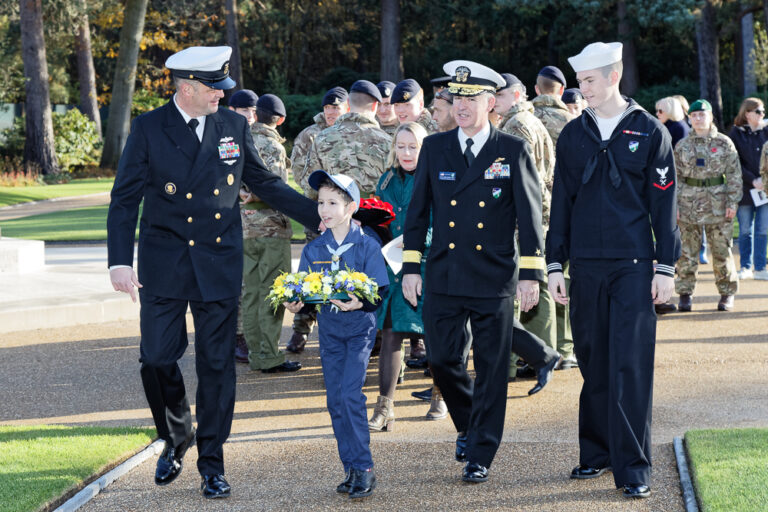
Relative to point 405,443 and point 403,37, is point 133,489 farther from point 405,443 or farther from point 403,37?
point 403,37

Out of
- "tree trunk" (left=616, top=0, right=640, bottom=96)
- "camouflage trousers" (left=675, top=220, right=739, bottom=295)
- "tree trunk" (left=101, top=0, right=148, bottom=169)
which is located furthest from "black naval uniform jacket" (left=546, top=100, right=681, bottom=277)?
"tree trunk" (left=616, top=0, right=640, bottom=96)

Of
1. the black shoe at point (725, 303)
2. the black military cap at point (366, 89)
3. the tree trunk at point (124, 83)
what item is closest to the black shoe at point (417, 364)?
the black military cap at point (366, 89)

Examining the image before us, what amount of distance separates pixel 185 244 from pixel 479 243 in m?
1.51

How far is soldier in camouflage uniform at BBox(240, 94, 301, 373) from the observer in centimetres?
824

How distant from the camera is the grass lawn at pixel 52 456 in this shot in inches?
205

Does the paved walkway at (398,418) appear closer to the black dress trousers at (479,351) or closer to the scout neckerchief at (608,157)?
the black dress trousers at (479,351)

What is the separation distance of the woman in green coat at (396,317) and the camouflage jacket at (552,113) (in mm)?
2389

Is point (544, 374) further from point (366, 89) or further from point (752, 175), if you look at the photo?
point (752, 175)

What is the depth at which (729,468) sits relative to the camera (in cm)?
536

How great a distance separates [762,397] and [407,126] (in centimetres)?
312

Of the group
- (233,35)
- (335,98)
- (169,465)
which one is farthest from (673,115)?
(233,35)

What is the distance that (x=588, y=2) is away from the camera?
3422 centimetres

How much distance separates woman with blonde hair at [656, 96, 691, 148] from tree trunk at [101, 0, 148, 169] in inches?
1009

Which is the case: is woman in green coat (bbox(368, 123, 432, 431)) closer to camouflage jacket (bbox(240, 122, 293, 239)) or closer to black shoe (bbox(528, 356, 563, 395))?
black shoe (bbox(528, 356, 563, 395))
